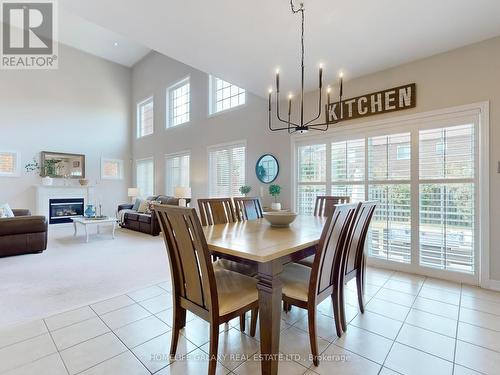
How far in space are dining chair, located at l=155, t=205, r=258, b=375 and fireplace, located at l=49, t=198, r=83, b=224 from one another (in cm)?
725

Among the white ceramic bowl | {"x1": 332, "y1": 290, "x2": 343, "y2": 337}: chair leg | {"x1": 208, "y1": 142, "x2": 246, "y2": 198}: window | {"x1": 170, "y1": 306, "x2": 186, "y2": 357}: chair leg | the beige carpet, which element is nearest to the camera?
{"x1": 170, "y1": 306, "x2": 186, "y2": 357}: chair leg

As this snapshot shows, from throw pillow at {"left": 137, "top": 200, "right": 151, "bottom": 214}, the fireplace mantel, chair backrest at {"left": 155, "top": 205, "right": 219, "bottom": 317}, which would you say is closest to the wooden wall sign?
chair backrest at {"left": 155, "top": 205, "right": 219, "bottom": 317}

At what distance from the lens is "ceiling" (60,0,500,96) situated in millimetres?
2307

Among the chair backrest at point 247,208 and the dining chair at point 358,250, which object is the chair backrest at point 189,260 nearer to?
the dining chair at point 358,250

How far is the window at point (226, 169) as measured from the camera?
5.32 meters

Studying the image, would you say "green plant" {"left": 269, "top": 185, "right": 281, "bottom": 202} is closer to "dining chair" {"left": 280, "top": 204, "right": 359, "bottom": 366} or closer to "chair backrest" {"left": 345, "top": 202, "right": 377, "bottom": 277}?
"chair backrest" {"left": 345, "top": 202, "right": 377, "bottom": 277}

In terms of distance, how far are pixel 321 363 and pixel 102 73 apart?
9.54 meters

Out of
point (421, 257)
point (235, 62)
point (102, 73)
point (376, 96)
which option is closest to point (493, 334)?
point (421, 257)

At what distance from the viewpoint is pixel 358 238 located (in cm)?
222

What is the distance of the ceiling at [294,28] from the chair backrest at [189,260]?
207 cm

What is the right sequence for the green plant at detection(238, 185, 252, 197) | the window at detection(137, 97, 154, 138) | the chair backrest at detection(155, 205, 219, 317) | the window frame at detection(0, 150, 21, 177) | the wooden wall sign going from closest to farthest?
the chair backrest at detection(155, 205, 219, 317) < the wooden wall sign < the green plant at detection(238, 185, 252, 197) < the window frame at detection(0, 150, 21, 177) < the window at detection(137, 97, 154, 138)

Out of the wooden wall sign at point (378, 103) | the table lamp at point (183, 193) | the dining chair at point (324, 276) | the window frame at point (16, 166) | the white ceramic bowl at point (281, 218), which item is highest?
the wooden wall sign at point (378, 103)

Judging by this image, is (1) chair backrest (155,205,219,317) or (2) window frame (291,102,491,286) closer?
(1) chair backrest (155,205,219,317)

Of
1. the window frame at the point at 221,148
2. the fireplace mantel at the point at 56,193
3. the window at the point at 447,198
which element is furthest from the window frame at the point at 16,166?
the window at the point at 447,198
